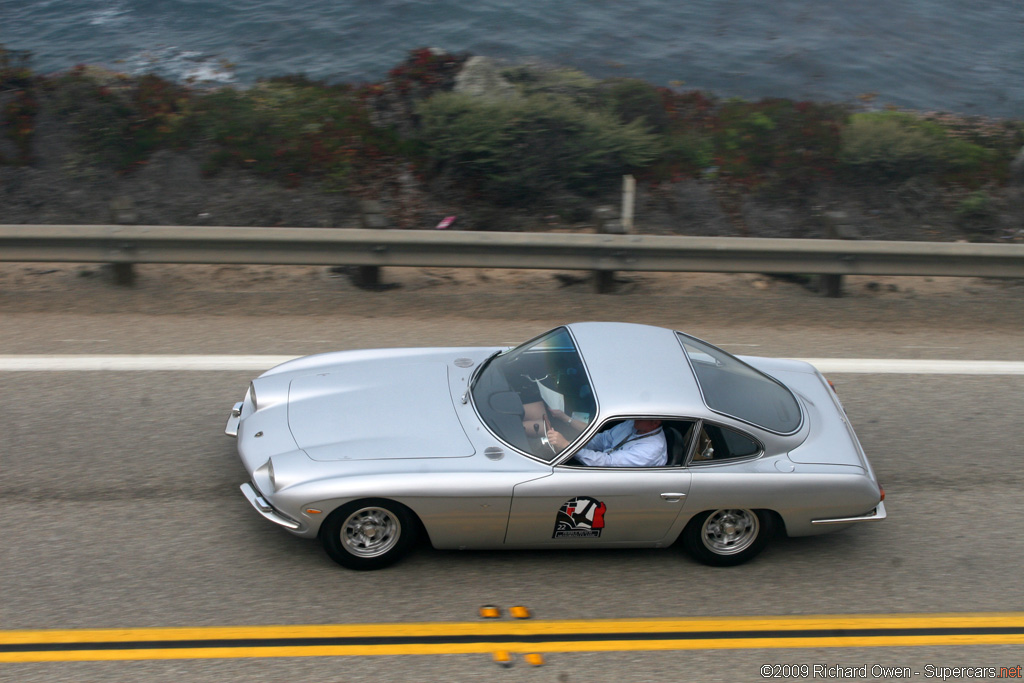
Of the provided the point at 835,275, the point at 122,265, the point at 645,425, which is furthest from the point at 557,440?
the point at 122,265

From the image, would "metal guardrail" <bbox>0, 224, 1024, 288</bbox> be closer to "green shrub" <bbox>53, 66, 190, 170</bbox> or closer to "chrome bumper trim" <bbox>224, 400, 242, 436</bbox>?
"chrome bumper trim" <bbox>224, 400, 242, 436</bbox>

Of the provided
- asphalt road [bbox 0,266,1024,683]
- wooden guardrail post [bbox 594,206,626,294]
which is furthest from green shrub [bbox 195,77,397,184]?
wooden guardrail post [bbox 594,206,626,294]

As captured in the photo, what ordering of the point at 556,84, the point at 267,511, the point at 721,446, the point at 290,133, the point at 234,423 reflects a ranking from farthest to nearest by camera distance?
1. the point at 556,84
2. the point at 290,133
3. the point at 234,423
4. the point at 721,446
5. the point at 267,511

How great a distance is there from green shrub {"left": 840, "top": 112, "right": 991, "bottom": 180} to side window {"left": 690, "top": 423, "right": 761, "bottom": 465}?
7.81 meters

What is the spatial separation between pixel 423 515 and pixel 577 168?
23.0 ft

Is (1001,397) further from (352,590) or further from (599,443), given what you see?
(352,590)

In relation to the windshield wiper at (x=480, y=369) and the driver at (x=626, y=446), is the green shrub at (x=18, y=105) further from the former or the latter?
the driver at (x=626, y=446)

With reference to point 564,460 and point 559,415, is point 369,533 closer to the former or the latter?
point 564,460

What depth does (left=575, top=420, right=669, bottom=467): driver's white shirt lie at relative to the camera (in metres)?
4.64

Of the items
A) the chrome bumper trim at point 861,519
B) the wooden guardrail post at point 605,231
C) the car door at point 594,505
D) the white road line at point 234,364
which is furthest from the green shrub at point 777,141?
the car door at point 594,505

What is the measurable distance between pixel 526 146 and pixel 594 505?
6.83 meters

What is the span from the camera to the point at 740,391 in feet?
16.8

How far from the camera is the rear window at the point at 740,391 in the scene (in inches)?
194

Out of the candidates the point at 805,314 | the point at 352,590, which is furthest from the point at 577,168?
the point at 352,590
